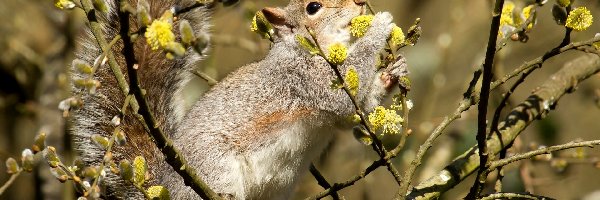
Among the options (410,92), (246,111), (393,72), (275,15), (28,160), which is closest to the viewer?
(28,160)

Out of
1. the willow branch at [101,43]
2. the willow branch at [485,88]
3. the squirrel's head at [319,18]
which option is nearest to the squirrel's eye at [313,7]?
the squirrel's head at [319,18]

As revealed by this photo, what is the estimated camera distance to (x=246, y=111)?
256cm

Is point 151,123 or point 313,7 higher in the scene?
point 151,123

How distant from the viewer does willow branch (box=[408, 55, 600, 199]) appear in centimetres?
212

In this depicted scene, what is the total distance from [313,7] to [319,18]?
0.05 metres

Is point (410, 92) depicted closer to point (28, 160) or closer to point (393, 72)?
point (393, 72)

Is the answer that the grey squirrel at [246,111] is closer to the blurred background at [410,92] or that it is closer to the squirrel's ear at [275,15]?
the squirrel's ear at [275,15]

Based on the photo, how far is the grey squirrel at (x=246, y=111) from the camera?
8.11ft

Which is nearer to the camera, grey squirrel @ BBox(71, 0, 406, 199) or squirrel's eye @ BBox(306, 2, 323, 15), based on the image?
grey squirrel @ BBox(71, 0, 406, 199)

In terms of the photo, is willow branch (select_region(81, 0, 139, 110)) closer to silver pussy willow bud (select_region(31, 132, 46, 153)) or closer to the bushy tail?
silver pussy willow bud (select_region(31, 132, 46, 153))

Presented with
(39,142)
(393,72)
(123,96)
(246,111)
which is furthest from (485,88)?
(123,96)

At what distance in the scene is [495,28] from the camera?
160 centimetres

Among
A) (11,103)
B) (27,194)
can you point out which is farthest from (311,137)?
(27,194)

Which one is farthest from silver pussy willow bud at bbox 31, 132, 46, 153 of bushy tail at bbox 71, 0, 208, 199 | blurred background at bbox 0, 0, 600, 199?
blurred background at bbox 0, 0, 600, 199
